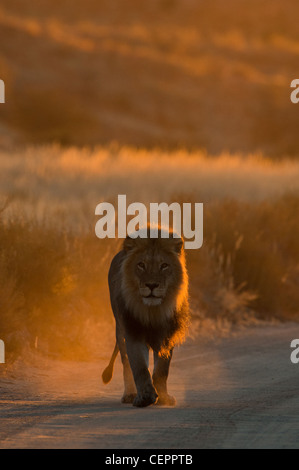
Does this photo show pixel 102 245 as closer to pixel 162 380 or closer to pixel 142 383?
pixel 162 380

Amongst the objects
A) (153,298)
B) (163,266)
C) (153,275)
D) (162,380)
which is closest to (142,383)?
(162,380)

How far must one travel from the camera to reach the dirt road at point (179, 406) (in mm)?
8297

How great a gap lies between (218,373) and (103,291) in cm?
345

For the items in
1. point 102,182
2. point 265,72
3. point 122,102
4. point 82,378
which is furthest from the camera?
point 265,72

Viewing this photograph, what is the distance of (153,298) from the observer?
32.9ft

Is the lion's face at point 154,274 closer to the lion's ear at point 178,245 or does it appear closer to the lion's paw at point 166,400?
the lion's ear at point 178,245

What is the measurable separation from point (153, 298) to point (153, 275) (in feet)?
0.66

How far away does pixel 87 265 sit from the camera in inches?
627

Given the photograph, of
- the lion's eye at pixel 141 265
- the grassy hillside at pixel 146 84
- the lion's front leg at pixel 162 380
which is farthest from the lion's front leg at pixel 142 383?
the grassy hillside at pixel 146 84

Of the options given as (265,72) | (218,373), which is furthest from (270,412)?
(265,72)

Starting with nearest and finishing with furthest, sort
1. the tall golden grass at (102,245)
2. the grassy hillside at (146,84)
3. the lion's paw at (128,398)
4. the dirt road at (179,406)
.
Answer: the dirt road at (179,406), the lion's paw at (128,398), the tall golden grass at (102,245), the grassy hillside at (146,84)

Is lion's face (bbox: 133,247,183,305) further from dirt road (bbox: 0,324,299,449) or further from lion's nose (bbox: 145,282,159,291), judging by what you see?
dirt road (bbox: 0,324,299,449)

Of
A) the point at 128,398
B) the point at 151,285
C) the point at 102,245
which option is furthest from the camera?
the point at 102,245

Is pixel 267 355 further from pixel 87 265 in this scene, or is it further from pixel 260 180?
pixel 260 180
